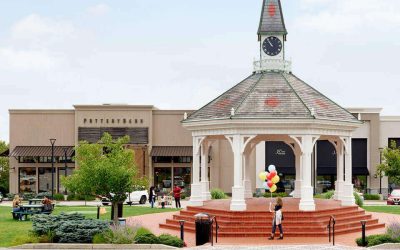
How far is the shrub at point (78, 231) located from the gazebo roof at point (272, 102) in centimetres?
794

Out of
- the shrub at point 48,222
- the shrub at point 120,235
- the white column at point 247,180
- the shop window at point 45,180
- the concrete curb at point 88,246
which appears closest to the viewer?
the concrete curb at point 88,246

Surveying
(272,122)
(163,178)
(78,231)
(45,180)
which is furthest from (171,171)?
(78,231)

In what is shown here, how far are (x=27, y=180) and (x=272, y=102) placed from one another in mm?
38163

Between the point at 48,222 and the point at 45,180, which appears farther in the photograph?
the point at 45,180

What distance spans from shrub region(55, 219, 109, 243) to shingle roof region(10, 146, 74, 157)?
122ft

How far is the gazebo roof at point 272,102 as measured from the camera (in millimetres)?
28719

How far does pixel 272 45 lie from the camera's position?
33469 millimetres

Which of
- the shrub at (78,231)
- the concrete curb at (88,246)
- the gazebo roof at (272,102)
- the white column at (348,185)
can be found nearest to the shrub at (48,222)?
the shrub at (78,231)

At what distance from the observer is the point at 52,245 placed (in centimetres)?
2259

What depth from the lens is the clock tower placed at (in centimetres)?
3325

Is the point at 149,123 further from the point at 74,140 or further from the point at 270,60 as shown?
the point at 270,60

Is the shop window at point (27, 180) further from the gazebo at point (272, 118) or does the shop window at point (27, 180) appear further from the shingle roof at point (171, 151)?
the gazebo at point (272, 118)

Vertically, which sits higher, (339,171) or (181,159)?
(181,159)

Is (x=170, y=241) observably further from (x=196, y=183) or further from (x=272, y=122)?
(x=196, y=183)
